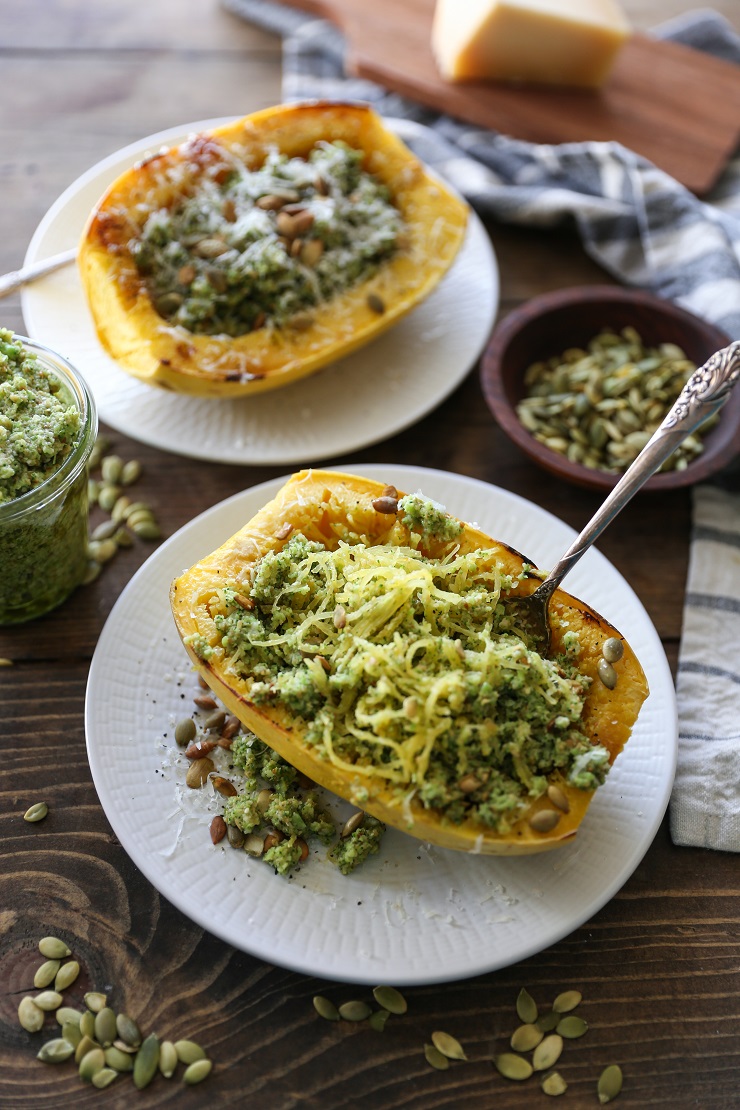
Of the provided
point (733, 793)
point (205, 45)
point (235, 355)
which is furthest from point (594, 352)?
point (205, 45)

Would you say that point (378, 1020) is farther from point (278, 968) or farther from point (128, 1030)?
point (128, 1030)

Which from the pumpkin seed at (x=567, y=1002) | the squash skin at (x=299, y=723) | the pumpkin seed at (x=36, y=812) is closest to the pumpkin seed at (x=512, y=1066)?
the pumpkin seed at (x=567, y=1002)

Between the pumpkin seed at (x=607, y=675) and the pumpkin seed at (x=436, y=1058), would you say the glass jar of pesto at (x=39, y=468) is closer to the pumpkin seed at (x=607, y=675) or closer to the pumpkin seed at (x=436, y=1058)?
the pumpkin seed at (x=607, y=675)

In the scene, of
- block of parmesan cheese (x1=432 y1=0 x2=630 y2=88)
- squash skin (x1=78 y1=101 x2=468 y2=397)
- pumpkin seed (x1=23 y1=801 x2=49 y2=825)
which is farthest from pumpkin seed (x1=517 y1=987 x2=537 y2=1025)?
block of parmesan cheese (x1=432 y1=0 x2=630 y2=88)

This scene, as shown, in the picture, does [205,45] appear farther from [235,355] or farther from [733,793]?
[733,793]

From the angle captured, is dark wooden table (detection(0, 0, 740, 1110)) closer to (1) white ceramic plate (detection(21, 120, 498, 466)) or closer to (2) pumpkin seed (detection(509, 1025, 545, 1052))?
(2) pumpkin seed (detection(509, 1025, 545, 1052))
